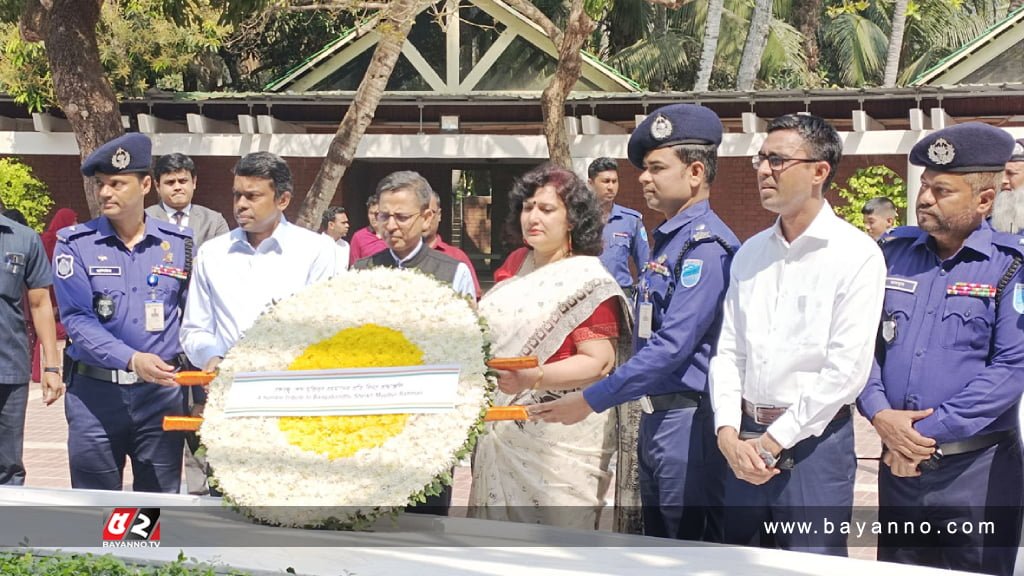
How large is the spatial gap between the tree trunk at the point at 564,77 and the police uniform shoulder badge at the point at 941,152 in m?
9.48

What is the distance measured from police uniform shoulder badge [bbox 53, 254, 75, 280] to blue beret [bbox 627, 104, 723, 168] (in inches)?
96.4

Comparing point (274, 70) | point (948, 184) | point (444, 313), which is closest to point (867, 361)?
point (948, 184)

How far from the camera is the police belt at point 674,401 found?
3969 mm

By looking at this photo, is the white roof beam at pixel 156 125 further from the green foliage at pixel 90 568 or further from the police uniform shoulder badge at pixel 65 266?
the green foliage at pixel 90 568

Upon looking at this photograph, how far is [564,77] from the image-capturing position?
13.5 m

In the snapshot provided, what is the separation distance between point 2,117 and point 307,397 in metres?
17.0

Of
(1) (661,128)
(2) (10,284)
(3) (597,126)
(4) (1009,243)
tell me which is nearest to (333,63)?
(3) (597,126)

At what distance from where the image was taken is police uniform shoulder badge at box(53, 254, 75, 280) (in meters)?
5.00

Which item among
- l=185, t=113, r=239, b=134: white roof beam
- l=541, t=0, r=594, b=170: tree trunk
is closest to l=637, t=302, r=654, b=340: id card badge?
l=541, t=0, r=594, b=170: tree trunk

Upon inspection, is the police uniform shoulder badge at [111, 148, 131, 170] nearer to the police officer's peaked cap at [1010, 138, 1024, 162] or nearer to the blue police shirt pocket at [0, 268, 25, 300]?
the blue police shirt pocket at [0, 268, 25, 300]

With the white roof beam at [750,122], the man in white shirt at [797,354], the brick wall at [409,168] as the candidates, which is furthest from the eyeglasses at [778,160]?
the brick wall at [409,168]

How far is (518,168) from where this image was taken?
2111cm

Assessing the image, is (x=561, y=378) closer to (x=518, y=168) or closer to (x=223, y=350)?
(x=223, y=350)

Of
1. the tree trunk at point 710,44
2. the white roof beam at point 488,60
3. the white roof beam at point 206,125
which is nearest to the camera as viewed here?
the white roof beam at point 206,125
